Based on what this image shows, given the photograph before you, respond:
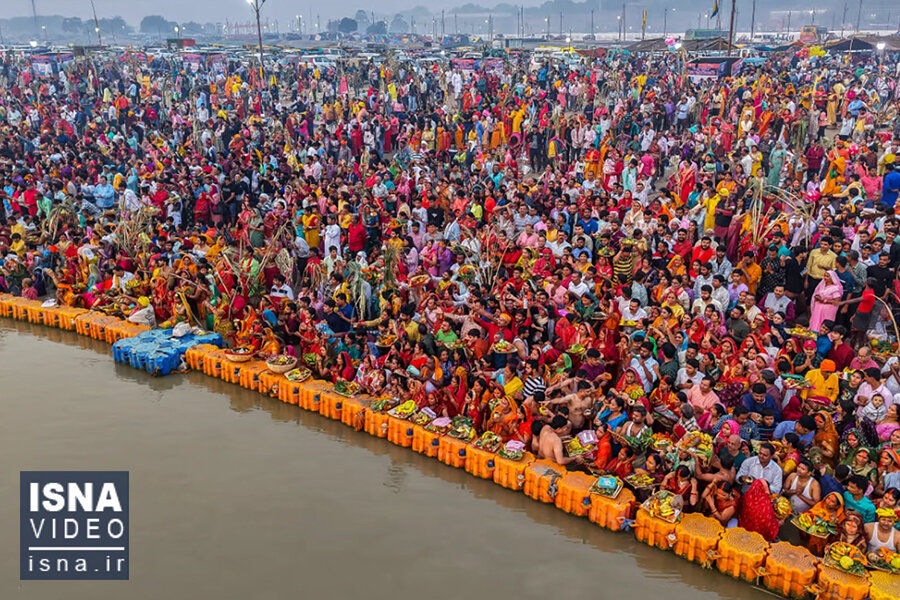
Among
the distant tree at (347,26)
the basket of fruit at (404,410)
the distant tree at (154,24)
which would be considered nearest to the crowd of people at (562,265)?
the basket of fruit at (404,410)

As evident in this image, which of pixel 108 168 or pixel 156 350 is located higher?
pixel 108 168

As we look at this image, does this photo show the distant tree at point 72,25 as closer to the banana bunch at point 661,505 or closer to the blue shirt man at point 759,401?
the blue shirt man at point 759,401

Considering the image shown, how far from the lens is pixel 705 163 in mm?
14289

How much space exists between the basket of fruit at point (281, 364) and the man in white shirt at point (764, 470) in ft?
19.7

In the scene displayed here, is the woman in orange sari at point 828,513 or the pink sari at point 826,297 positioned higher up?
the pink sari at point 826,297

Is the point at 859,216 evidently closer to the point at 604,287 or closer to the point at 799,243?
the point at 799,243

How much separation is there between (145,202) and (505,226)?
7.92 metres

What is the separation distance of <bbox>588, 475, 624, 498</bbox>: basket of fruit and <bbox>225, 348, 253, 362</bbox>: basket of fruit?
5.48m

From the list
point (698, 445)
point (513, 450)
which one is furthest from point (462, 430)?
point (698, 445)

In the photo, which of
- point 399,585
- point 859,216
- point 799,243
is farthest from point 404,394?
point 859,216

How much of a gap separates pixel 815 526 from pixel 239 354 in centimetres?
759

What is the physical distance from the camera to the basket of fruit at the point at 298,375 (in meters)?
9.91

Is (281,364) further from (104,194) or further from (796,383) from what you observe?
(104,194)

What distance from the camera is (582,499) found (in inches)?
288
